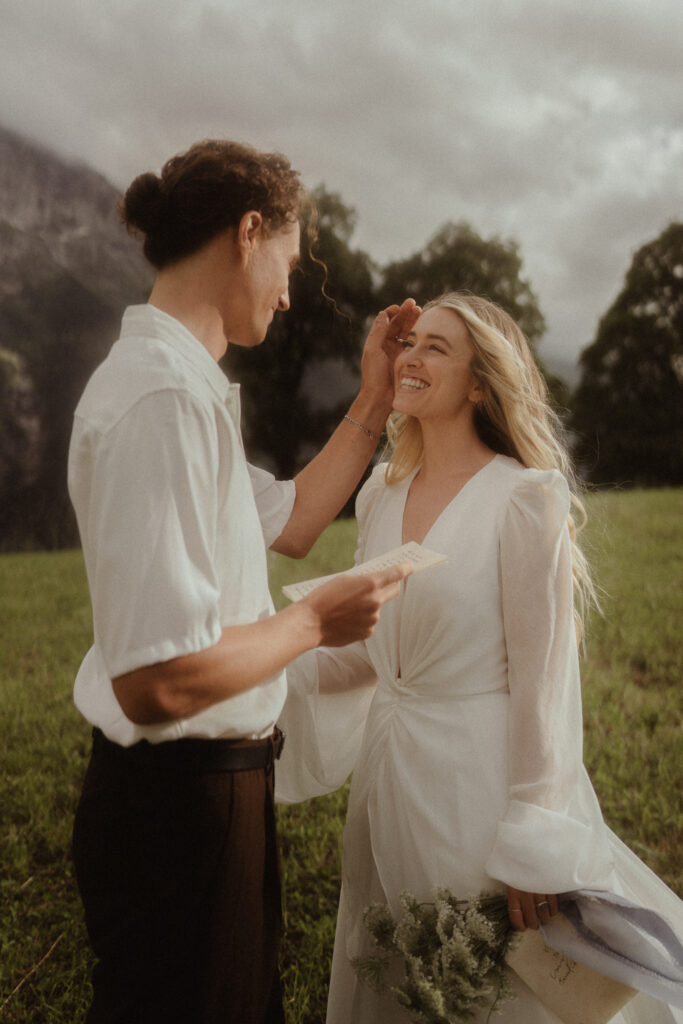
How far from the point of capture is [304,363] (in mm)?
13719

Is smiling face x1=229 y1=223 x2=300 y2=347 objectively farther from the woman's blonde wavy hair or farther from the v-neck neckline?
the woman's blonde wavy hair

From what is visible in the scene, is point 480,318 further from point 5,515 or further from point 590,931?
point 5,515

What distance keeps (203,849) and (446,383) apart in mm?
1688

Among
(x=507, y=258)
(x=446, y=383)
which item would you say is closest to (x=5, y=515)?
(x=446, y=383)

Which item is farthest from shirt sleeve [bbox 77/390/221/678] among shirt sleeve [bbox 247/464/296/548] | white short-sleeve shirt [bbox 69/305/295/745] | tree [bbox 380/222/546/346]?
tree [bbox 380/222/546/346]

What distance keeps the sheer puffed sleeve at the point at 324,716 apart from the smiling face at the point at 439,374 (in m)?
0.38

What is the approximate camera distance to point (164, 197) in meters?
1.65

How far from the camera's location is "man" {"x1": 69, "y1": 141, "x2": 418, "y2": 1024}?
4.35 feet

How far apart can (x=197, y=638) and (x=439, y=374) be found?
5.17 ft

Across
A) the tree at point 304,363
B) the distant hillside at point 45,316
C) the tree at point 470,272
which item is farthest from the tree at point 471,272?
the distant hillside at point 45,316

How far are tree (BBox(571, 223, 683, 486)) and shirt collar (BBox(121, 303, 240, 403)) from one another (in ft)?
65.8

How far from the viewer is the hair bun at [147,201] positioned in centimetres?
165

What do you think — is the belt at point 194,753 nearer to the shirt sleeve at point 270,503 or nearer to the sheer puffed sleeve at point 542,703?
the sheer puffed sleeve at point 542,703

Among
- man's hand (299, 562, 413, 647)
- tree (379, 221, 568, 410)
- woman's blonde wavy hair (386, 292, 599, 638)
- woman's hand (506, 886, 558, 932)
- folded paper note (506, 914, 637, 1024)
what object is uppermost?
tree (379, 221, 568, 410)
